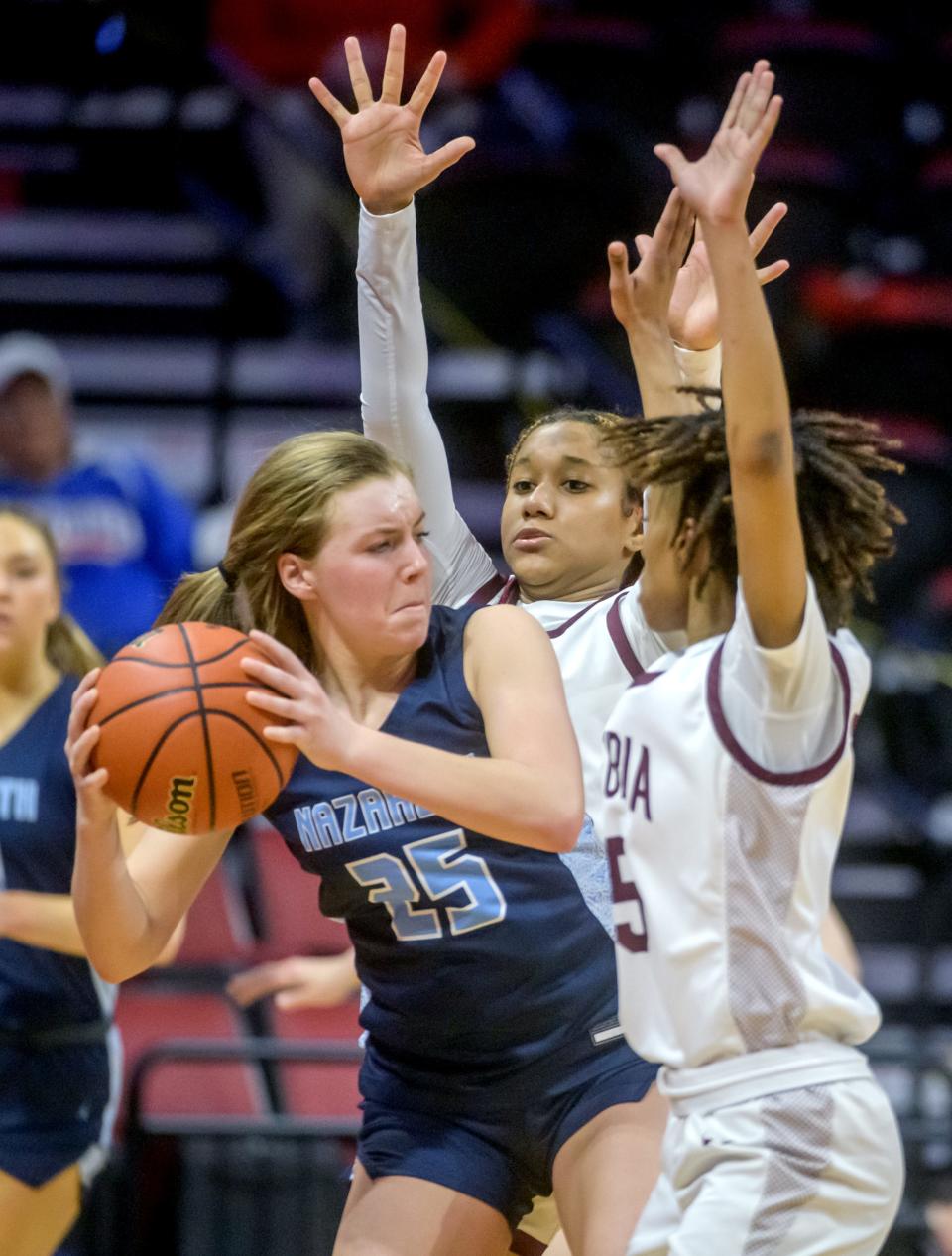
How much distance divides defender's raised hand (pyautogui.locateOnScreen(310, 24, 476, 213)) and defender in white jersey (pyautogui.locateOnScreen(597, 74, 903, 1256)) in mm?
953

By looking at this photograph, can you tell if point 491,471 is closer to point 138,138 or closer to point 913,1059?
point 138,138

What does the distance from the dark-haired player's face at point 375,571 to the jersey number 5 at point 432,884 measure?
34 centimetres

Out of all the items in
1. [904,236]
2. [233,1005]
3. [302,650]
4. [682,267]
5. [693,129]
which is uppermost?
[693,129]

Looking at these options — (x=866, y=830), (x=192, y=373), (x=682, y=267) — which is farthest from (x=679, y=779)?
(x=192, y=373)

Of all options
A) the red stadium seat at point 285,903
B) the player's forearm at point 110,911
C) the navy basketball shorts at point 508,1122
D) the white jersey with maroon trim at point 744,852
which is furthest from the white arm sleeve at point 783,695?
the red stadium seat at point 285,903

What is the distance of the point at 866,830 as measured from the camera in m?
8.14

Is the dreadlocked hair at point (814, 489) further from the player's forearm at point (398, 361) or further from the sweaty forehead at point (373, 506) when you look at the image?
the player's forearm at point (398, 361)

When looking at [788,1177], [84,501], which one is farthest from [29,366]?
[788,1177]

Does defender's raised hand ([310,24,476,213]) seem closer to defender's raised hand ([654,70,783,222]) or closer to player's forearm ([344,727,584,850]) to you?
defender's raised hand ([654,70,783,222])

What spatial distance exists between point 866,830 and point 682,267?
497 centimetres

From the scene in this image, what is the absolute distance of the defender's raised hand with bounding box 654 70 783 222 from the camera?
2.59 m

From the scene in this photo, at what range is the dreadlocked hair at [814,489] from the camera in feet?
9.11

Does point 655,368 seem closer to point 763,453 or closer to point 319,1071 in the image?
point 763,453

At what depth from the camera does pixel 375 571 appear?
3.10 metres
